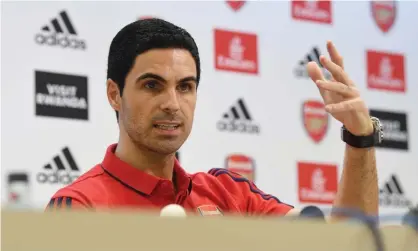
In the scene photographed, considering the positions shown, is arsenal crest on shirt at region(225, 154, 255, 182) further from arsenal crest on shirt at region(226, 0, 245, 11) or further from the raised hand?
the raised hand

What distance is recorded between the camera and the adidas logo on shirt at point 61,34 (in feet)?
9.82

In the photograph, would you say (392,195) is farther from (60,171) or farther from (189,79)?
(189,79)

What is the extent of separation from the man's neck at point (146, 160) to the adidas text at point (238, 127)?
140cm

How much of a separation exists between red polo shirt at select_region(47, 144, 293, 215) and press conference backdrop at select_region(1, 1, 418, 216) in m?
0.91

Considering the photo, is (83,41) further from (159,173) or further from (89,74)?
(159,173)

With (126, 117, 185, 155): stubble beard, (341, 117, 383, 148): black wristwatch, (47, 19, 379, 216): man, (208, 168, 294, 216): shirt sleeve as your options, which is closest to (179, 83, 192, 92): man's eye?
(47, 19, 379, 216): man

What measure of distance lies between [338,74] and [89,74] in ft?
4.94

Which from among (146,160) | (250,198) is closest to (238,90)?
(250,198)

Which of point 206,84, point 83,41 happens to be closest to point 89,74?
point 83,41

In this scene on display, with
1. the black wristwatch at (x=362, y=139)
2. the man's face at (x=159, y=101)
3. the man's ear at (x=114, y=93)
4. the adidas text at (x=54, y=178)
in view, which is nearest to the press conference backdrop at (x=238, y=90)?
the adidas text at (x=54, y=178)

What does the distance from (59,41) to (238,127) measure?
0.80 m

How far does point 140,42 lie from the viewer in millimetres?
1881

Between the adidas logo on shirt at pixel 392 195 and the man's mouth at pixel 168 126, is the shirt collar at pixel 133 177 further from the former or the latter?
the adidas logo on shirt at pixel 392 195

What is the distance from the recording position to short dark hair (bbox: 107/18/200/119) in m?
1.88
